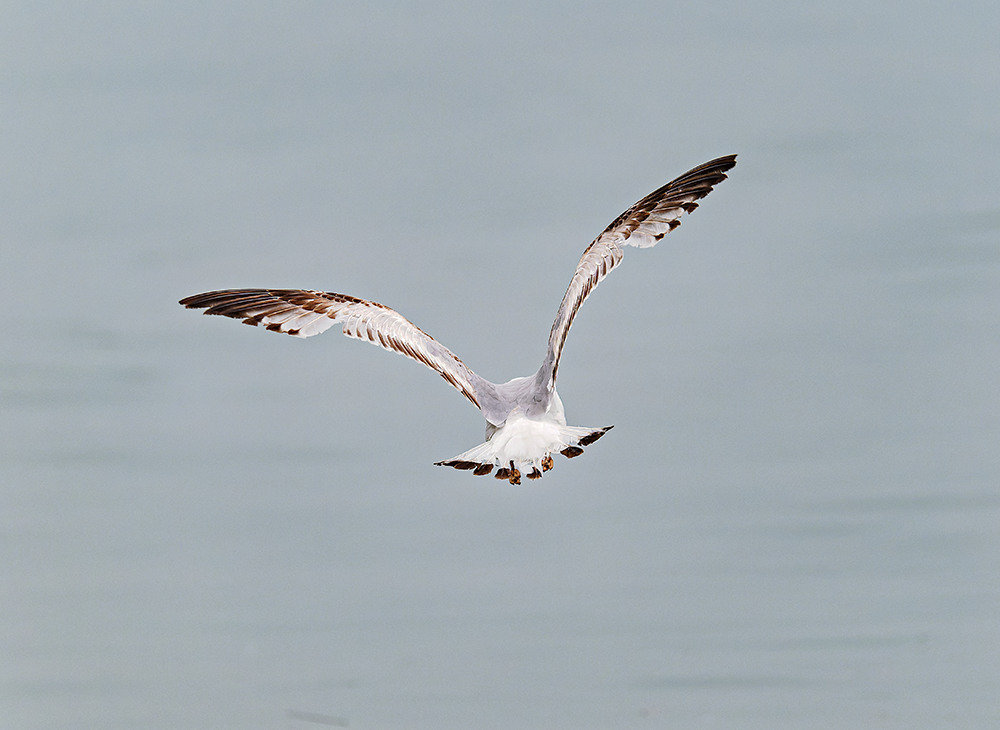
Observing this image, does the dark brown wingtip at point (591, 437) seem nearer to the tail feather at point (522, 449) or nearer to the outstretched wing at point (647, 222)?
the tail feather at point (522, 449)

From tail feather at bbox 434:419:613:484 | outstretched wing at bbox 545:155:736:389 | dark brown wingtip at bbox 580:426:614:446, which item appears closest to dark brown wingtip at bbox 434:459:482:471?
tail feather at bbox 434:419:613:484

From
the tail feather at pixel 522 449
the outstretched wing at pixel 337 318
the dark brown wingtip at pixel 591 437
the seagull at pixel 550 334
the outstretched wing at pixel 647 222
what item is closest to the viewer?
the dark brown wingtip at pixel 591 437

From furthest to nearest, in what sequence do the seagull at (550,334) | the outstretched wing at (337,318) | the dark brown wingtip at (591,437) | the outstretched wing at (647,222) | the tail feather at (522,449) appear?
1. the outstretched wing at (647,222)
2. the outstretched wing at (337,318)
3. the seagull at (550,334)
4. the tail feather at (522,449)
5. the dark brown wingtip at (591,437)

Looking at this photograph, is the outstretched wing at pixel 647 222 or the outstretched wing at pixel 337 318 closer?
the outstretched wing at pixel 337 318

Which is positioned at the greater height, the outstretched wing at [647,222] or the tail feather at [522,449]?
the outstretched wing at [647,222]

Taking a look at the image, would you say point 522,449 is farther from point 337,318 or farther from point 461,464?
point 337,318

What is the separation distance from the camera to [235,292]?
37.9ft

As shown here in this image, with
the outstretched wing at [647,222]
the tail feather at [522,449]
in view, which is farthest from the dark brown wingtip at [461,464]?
the outstretched wing at [647,222]

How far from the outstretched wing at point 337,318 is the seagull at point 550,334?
11 millimetres

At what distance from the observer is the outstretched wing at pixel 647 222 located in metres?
11.6

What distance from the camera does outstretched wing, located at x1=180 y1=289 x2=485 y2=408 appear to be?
1132 cm

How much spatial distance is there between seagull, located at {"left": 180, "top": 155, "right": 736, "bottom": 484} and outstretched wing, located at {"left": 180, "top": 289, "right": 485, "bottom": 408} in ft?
Result: 0.04

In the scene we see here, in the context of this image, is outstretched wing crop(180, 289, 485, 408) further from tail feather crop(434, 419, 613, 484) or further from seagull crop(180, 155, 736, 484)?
tail feather crop(434, 419, 613, 484)

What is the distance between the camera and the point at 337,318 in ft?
38.3
